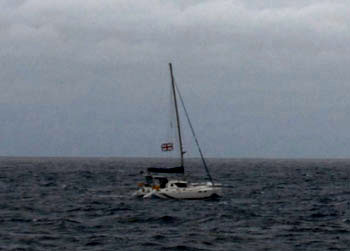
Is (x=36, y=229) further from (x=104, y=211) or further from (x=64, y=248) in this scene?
(x=104, y=211)

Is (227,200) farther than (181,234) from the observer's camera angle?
Yes

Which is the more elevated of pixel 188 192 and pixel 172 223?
pixel 188 192

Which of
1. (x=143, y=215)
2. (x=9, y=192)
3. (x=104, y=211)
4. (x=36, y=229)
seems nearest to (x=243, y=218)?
(x=143, y=215)

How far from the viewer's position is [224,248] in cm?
3534

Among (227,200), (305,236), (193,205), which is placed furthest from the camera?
(227,200)

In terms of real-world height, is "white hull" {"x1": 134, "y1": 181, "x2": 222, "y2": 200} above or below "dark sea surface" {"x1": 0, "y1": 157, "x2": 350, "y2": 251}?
above

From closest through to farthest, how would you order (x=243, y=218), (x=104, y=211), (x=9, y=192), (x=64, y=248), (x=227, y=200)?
(x=64, y=248) → (x=243, y=218) → (x=104, y=211) → (x=227, y=200) → (x=9, y=192)

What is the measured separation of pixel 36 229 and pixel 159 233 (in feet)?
27.5

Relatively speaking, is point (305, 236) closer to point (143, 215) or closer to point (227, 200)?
point (143, 215)

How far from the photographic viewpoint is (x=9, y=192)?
7444cm

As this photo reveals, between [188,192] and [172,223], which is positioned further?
[188,192]

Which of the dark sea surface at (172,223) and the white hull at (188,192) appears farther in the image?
the white hull at (188,192)

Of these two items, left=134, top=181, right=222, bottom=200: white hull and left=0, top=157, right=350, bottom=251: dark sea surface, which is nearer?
left=0, top=157, right=350, bottom=251: dark sea surface

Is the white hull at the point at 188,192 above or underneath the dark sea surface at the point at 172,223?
above
